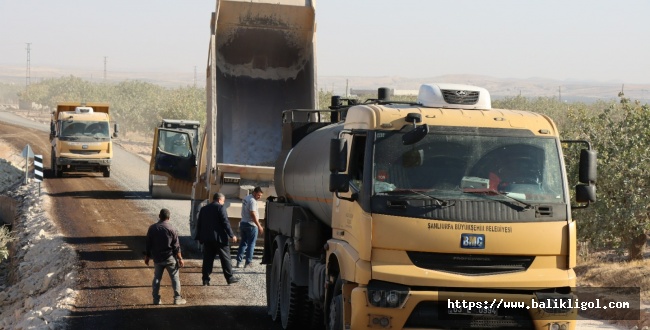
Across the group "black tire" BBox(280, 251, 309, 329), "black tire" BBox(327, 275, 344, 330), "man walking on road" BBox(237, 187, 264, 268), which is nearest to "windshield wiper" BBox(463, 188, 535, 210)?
"black tire" BBox(327, 275, 344, 330)

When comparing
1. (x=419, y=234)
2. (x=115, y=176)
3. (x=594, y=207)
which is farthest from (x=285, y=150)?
(x=115, y=176)

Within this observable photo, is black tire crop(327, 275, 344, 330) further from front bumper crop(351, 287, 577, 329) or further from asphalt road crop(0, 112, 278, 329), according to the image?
asphalt road crop(0, 112, 278, 329)

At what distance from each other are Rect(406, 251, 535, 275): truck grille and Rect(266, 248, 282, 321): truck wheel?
441 cm

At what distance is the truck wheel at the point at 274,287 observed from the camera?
14.2 metres

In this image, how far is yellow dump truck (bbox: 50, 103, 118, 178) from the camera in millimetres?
41094

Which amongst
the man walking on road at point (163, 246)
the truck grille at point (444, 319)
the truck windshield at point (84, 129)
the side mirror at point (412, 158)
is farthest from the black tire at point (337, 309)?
the truck windshield at point (84, 129)

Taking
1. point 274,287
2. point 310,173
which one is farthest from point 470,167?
point 274,287

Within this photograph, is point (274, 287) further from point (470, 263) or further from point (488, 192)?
point (488, 192)

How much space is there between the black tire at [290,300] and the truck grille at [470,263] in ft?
11.7

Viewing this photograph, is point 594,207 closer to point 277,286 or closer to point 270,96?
point 270,96

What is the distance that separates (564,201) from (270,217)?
581 cm

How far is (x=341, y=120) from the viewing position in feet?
45.3

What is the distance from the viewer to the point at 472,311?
9797 mm

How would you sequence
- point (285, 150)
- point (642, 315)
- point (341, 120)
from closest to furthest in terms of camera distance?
1. point (341, 120)
2. point (285, 150)
3. point (642, 315)
